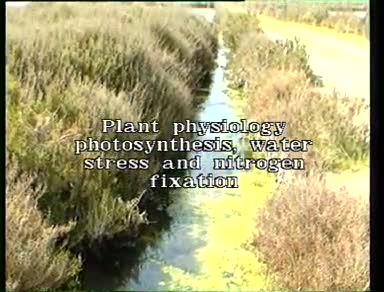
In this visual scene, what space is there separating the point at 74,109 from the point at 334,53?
865 millimetres

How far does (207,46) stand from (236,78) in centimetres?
15

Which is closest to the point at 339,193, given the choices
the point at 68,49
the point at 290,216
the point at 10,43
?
the point at 290,216

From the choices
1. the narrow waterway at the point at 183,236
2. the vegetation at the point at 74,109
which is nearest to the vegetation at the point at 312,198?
the narrow waterway at the point at 183,236

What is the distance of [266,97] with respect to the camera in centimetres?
227

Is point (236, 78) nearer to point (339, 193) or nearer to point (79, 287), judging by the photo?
point (339, 193)

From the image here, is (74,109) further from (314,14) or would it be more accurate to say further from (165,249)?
(314,14)

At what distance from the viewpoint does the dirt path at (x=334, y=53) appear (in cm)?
216

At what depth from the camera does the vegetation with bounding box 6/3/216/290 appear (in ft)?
7.02

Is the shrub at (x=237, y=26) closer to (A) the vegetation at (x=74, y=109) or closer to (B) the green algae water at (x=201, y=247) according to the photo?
(A) the vegetation at (x=74, y=109)

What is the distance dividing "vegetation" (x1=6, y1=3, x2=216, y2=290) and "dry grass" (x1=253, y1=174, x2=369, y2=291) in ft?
1.35

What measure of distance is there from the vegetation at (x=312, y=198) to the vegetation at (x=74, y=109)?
274 millimetres

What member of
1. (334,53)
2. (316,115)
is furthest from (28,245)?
(334,53)

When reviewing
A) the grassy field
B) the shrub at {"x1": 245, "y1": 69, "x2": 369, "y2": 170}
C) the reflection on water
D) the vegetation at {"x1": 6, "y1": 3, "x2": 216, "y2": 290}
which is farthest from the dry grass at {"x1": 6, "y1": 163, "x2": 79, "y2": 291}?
the grassy field

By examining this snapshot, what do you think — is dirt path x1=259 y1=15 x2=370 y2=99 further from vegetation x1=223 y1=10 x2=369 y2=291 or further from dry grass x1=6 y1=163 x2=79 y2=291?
dry grass x1=6 y1=163 x2=79 y2=291
